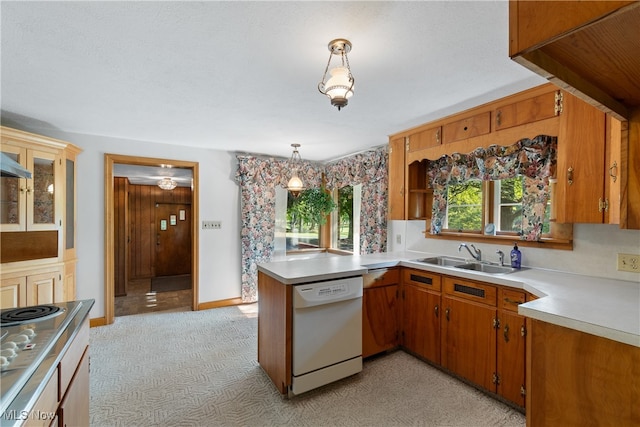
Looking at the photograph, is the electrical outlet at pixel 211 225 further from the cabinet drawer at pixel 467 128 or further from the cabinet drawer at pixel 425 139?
the cabinet drawer at pixel 467 128

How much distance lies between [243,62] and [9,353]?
1.78 metres

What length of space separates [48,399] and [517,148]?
10.5 ft

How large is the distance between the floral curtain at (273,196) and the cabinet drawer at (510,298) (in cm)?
186

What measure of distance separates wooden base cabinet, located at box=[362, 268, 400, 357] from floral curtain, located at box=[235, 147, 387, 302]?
1116mm

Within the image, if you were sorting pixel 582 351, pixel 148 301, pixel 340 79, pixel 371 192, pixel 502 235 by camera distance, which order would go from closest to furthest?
pixel 582 351 < pixel 340 79 < pixel 502 235 < pixel 371 192 < pixel 148 301

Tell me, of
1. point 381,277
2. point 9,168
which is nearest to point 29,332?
point 9,168

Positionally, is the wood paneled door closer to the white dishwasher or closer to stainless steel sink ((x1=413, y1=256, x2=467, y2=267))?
the white dishwasher

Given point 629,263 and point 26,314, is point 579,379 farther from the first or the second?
point 26,314

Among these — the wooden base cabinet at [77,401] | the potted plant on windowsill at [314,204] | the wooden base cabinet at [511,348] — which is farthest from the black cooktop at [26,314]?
the potted plant on windowsill at [314,204]

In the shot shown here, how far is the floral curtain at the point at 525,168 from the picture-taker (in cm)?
232

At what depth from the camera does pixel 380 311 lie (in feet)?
8.90

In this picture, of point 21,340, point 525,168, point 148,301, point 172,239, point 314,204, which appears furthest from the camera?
point 172,239

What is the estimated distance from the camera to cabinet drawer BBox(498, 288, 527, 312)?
1.95 m

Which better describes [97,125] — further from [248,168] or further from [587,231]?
[587,231]
